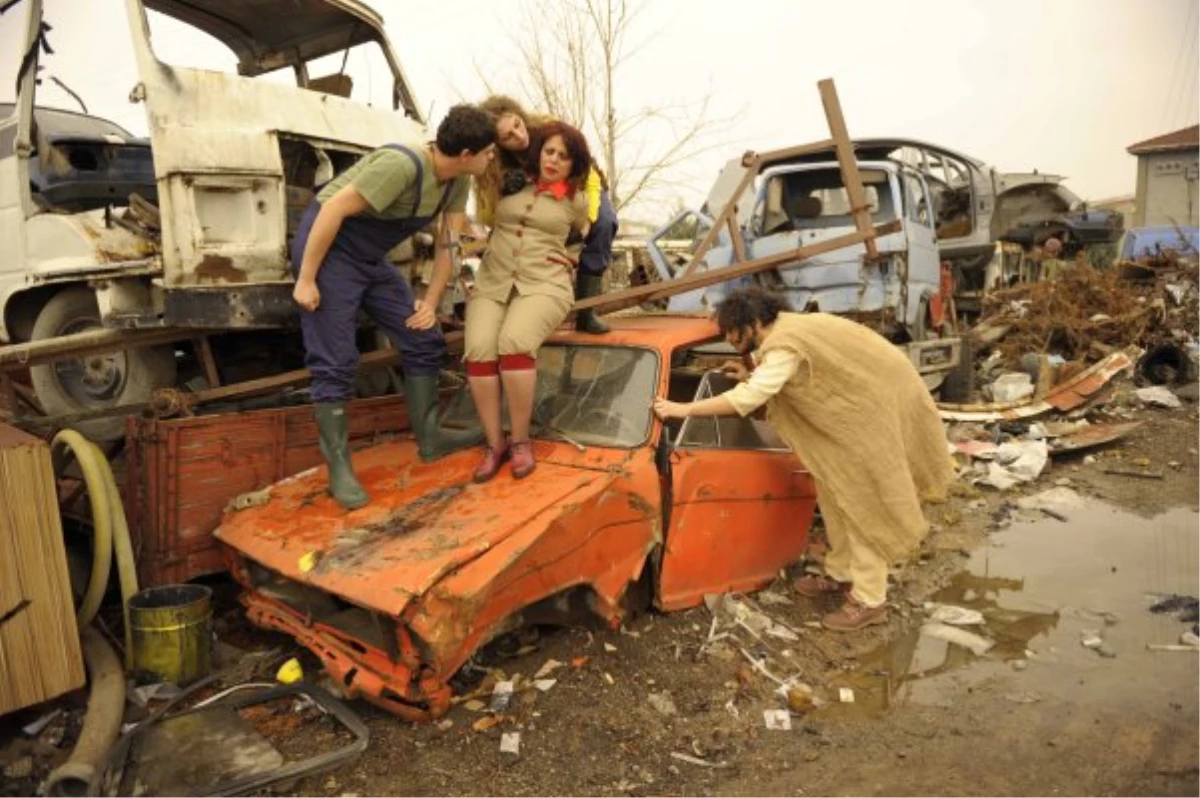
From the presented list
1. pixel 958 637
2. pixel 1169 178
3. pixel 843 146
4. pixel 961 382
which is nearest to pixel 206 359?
pixel 843 146

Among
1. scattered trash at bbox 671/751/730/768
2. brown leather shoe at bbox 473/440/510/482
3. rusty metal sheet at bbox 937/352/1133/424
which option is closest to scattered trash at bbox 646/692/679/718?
scattered trash at bbox 671/751/730/768

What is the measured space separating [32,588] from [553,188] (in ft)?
8.91

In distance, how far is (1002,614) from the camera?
4156 millimetres

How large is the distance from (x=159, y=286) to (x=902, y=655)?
404 cm

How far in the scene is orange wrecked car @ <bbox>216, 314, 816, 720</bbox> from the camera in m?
2.83

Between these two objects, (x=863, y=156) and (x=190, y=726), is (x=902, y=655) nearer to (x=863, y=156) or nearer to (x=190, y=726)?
(x=190, y=726)

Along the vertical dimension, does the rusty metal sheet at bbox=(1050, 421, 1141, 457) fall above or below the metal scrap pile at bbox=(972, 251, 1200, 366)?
below

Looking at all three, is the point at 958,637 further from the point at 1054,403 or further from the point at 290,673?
the point at 1054,403

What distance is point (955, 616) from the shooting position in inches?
161

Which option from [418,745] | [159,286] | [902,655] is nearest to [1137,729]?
[902,655]

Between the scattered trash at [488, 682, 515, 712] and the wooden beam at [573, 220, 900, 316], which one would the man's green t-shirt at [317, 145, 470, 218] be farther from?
the scattered trash at [488, 682, 515, 712]

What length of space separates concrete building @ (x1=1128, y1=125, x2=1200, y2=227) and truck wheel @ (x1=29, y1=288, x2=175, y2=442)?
30.9 meters

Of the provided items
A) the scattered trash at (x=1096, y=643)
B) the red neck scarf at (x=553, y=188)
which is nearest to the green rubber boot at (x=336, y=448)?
the red neck scarf at (x=553, y=188)

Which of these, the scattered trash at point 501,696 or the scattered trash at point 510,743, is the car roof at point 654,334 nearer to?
the scattered trash at point 501,696
